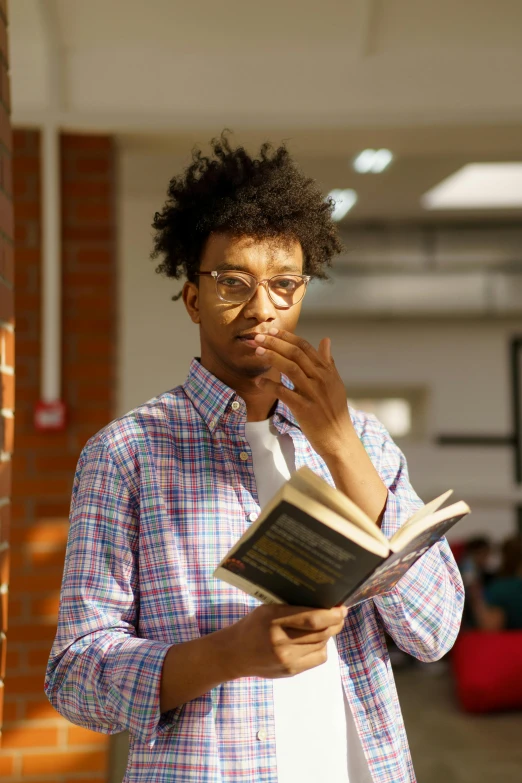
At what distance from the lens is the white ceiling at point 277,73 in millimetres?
2865

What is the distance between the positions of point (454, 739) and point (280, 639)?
13.3 feet

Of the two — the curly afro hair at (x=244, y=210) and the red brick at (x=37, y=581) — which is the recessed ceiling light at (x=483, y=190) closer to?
the red brick at (x=37, y=581)

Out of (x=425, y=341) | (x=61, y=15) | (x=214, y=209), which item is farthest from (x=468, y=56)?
(x=425, y=341)

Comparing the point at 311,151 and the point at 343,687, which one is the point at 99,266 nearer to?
the point at 311,151

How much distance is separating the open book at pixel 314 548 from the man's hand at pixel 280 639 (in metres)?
0.02

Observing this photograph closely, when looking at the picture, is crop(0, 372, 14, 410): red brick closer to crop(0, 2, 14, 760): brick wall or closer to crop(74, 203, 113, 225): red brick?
crop(0, 2, 14, 760): brick wall

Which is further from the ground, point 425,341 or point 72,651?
point 425,341

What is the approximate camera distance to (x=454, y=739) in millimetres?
4551

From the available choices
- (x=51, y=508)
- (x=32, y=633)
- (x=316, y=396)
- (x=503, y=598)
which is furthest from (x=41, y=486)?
(x=503, y=598)

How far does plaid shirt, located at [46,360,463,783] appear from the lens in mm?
1127

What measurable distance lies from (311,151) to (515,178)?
9.59 feet

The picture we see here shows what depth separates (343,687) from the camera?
1.23 metres

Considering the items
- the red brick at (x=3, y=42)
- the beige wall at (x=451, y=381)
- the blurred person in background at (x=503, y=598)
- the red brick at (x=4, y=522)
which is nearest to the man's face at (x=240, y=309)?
the red brick at (x=4, y=522)

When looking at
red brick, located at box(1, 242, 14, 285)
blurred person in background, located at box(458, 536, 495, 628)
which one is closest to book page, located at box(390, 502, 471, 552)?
red brick, located at box(1, 242, 14, 285)
